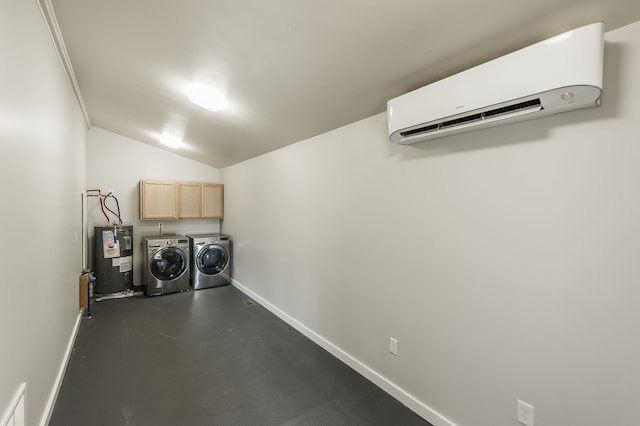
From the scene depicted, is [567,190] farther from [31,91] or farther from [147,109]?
[147,109]

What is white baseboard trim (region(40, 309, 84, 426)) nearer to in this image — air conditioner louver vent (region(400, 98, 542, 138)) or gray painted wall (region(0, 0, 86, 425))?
gray painted wall (region(0, 0, 86, 425))

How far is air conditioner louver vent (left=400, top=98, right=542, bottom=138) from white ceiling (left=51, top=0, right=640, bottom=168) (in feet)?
1.03

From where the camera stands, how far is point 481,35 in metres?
1.28

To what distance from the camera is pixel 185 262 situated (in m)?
4.53

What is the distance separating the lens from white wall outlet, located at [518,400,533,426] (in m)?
1.37

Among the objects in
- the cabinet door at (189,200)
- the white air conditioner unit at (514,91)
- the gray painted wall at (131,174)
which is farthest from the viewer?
the cabinet door at (189,200)

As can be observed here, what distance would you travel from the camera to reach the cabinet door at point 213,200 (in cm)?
508

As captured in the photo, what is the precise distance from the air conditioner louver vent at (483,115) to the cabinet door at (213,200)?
14.1 feet

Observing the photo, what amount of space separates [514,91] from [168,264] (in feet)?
16.0

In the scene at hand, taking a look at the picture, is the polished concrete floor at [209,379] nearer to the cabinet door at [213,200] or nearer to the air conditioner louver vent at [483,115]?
the air conditioner louver vent at [483,115]


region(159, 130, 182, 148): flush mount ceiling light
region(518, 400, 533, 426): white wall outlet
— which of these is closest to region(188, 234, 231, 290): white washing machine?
region(159, 130, 182, 148): flush mount ceiling light

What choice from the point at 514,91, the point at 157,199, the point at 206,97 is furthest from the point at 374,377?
the point at 157,199

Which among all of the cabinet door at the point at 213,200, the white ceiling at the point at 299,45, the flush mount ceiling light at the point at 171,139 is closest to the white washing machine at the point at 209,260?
the cabinet door at the point at 213,200

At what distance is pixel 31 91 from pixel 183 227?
3934mm
